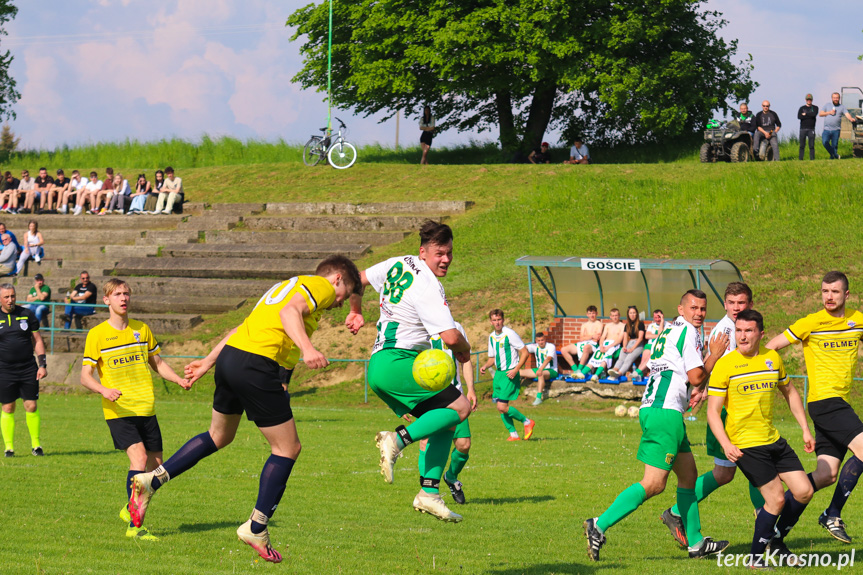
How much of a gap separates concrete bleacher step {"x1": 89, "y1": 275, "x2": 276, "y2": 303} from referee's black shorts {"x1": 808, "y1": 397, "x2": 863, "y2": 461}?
69.1ft

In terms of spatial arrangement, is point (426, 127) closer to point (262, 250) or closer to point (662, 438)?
point (262, 250)

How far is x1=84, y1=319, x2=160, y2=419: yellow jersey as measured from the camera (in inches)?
336

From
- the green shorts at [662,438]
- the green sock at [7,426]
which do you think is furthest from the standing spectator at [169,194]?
the green shorts at [662,438]

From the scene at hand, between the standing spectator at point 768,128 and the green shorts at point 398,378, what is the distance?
28404mm

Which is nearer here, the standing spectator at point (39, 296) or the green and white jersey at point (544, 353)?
the green and white jersey at point (544, 353)

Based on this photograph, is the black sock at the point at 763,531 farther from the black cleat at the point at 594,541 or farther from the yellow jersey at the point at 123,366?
the yellow jersey at the point at 123,366

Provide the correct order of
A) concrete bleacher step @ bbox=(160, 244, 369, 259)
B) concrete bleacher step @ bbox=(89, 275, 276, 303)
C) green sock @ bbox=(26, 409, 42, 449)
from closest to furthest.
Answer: green sock @ bbox=(26, 409, 42, 449), concrete bleacher step @ bbox=(89, 275, 276, 303), concrete bleacher step @ bbox=(160, 244, 369, 259)

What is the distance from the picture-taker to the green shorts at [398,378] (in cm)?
688

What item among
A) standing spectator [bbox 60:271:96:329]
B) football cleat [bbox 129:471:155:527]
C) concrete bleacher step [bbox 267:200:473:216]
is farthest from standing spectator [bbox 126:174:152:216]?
football cleat [bbox 129:471:155:527]

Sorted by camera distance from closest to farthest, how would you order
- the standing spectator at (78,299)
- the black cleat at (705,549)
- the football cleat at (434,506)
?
the football cleat at (434,506) < the black cleat at (705,549) < the standing spectator at (78,299)

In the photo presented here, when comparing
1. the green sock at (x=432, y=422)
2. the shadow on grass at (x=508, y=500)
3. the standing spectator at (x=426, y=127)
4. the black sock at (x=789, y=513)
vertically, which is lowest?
the shadow on grass at (x=508, y=500)

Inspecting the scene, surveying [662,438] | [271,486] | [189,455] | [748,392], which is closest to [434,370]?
[271,486]

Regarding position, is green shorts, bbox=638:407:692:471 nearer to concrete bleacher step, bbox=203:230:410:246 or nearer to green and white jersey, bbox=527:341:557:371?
green and white jersey, bbox=527:341:557:371

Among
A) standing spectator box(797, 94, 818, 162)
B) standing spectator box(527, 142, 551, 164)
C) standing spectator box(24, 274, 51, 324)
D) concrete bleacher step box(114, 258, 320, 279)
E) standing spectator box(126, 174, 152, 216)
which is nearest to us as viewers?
standing spectator box(24, 274, 51, 324)
